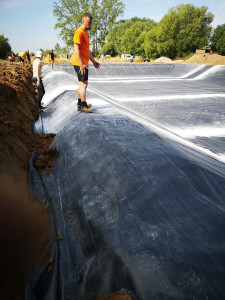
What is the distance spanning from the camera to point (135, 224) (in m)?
1.22

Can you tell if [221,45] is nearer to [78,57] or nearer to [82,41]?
[82,41]

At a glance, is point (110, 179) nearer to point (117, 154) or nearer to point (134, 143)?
point (117, 154)

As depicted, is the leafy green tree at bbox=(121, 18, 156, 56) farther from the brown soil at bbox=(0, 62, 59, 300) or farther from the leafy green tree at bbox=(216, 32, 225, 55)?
the brown soil at bbox=(0, 62, 59, 300)

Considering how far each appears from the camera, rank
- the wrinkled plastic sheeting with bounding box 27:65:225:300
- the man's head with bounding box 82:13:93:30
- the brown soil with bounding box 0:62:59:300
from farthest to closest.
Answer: the man's head with bounding box 82:13:93:30 < the brown soil with bounding box 0:62:59:300 < the wrinkled plastic sheeting with bounding box 27:65:225:300

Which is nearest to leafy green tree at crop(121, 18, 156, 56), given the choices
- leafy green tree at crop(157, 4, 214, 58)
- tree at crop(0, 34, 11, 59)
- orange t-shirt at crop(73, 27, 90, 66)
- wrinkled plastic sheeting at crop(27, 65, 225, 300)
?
leafy green tree at crop(157, 4, 214, 58)

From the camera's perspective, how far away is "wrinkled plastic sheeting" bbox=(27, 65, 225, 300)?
958 mm

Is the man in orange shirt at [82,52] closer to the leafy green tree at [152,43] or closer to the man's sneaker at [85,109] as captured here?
the man's sneaker at [85,109]

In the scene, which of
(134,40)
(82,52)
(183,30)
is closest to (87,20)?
(82,52)

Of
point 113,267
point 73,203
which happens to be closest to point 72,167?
point 73,203

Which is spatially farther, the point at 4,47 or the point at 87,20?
the point at 4,47

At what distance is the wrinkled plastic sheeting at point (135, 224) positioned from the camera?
3.14ft

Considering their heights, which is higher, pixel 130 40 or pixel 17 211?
pixel 130 40

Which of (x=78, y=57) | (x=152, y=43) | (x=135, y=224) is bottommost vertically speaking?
(x=135, y=224)

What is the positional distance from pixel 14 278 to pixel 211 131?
11.8ft
